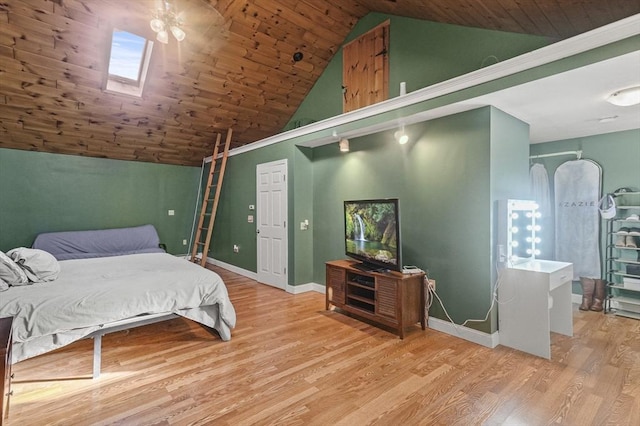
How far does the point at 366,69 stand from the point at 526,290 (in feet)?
10.0

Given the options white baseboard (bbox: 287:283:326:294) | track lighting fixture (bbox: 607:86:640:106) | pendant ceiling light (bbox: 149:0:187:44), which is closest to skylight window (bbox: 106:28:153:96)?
pendant ceiling light (bbox: 149:0:187:44)

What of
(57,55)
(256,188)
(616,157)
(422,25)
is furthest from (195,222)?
(616,157)

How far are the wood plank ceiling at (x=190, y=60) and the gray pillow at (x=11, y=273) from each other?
2391 mm

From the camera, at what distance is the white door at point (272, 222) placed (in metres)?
4.73

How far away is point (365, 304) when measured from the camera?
3430 millimetres

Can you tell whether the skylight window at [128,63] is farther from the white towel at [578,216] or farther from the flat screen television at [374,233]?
the white towel at [578,216]

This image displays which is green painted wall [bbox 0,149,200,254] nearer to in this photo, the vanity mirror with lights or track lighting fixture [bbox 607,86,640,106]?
the vanity mirror with lights

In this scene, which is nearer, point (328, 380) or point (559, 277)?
point (328, 380)

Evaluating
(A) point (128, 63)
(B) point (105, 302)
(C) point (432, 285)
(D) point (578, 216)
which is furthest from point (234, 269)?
(D) point (578, 216)

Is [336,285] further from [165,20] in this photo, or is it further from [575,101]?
[165,20]

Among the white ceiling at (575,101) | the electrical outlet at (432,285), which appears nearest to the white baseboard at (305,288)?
the electrical outlet at (432,285)

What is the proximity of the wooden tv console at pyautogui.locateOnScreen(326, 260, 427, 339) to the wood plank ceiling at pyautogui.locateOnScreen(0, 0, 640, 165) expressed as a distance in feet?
7.98

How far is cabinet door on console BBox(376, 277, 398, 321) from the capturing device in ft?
9.81

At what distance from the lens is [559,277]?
2.77 m
